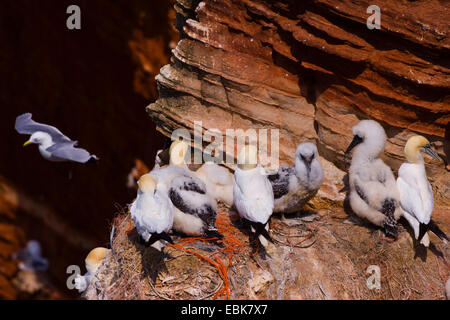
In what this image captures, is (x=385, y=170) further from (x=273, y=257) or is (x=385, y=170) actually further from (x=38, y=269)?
(x=38, y=269)

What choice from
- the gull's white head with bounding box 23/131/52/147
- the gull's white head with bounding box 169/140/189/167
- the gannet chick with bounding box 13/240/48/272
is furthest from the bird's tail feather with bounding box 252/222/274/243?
the gannet chick with bounding box 13/240/48/272

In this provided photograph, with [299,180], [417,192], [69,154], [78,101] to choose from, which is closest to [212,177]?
[299,180]

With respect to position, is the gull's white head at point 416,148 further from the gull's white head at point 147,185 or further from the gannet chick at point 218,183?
the gull's white head at point 147,185

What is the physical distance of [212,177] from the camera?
5867 millimetres

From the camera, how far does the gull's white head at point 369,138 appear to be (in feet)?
18.0

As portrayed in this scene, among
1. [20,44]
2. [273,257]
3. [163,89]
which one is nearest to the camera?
[273,257]

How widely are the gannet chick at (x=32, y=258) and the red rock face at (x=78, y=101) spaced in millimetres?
239

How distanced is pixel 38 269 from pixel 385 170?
10.1m

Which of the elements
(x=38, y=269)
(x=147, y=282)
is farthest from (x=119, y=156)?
(x=147, y=282)

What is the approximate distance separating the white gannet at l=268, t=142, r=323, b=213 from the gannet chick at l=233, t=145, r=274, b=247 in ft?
0.95

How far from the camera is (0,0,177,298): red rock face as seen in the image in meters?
12.6

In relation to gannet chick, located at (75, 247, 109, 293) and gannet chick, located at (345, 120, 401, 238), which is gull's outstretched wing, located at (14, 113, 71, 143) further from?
gannet chick, located at (345, 120, 401, 238)
